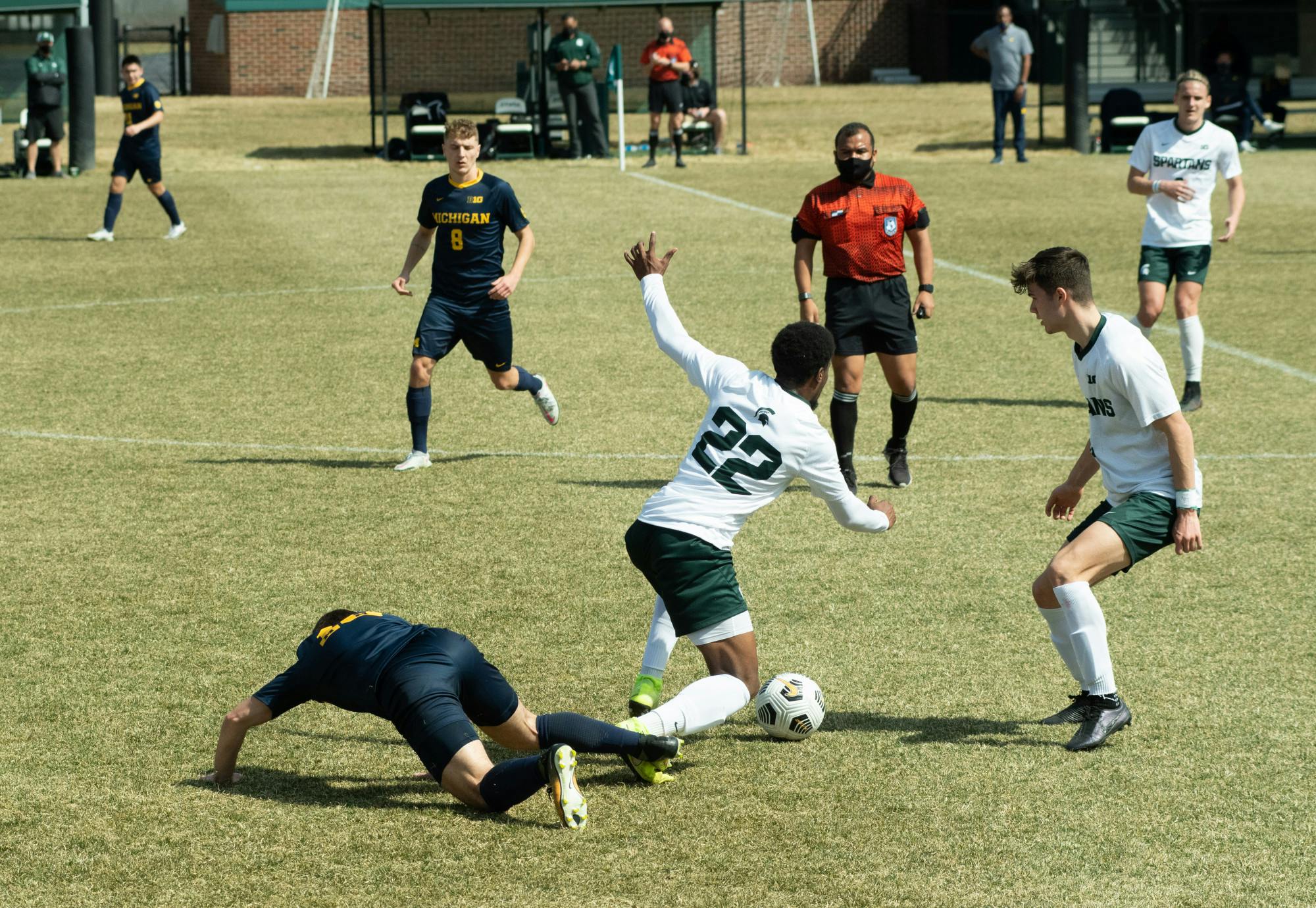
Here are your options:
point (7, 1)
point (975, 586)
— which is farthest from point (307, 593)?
point (7, 1)

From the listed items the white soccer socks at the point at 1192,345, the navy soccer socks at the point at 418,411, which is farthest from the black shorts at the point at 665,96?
the navy soccer socks at the point at 418,411

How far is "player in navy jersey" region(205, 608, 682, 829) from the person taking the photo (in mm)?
5484

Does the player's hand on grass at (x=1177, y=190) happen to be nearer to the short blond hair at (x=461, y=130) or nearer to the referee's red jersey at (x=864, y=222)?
the referee's red jersey at (x=864, y=222)

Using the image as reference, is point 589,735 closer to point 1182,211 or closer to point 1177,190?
point 1177,190

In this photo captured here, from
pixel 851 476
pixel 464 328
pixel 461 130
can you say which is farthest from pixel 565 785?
pixel 461 130

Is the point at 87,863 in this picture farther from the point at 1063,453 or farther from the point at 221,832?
the point at 1063,453

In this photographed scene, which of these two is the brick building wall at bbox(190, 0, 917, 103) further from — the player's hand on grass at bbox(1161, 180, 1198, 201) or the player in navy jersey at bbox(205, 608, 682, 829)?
the player in navy jersey at bbox(205, 608, 682, 829)

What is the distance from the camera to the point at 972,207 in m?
23.7

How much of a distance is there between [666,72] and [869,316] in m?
20.2

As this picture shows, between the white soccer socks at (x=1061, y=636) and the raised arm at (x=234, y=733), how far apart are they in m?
2.95

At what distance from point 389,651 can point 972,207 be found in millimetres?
19376

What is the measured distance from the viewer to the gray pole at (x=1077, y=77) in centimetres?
3212

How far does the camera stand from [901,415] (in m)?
10.3

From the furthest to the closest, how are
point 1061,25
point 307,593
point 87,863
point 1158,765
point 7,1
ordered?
point 1061,25, point 7,1, point 307,593, point 1158,765, point 87,863
